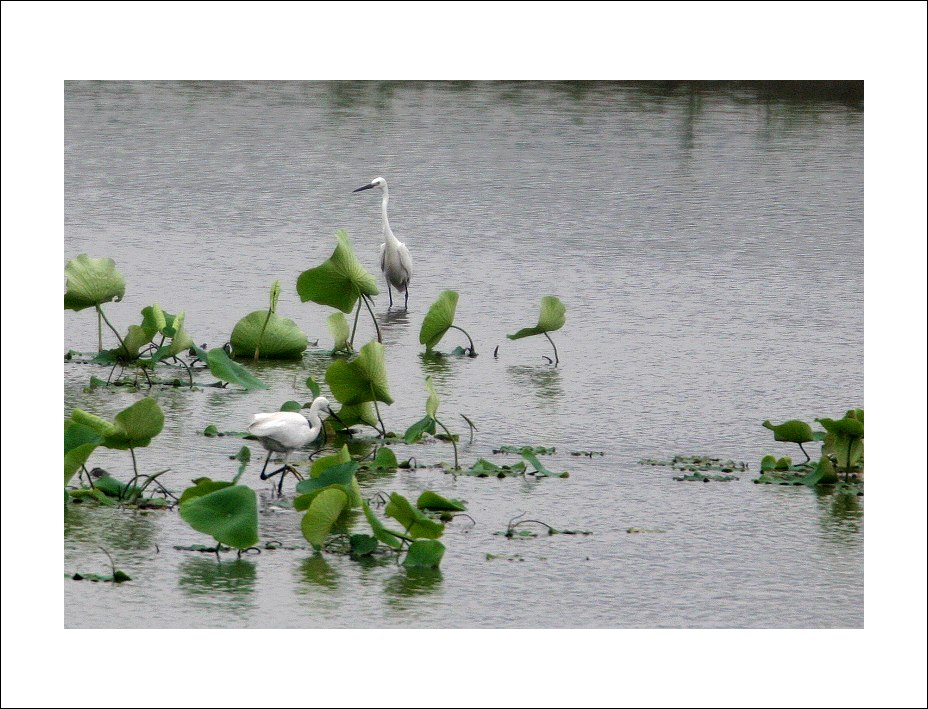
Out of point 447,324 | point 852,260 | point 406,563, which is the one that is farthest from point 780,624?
point 852,260

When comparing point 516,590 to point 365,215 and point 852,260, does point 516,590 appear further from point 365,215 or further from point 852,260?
point 365,215

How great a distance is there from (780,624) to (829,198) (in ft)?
22.8

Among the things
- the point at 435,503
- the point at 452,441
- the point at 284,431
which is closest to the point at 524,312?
the point at 452,441

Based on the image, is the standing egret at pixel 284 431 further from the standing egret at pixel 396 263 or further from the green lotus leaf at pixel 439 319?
the standing egret at pixel 396 263

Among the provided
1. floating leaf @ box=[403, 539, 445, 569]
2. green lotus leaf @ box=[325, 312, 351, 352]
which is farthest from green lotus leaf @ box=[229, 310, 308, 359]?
floating leaf @ box=[403, 539, 445, 569]

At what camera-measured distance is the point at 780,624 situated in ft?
15.5

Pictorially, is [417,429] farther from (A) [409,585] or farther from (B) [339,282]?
(B) [339,282]

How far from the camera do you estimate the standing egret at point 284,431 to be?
18.1 feet

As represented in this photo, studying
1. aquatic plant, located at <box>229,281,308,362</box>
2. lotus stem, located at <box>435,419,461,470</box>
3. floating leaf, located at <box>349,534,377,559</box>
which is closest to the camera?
floating leaf, located at <box>349,534,377,559</box>

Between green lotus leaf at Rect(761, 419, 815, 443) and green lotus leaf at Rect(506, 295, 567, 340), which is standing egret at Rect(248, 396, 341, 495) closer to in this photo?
green lotus leaf at Rect(761, 419, 815, 443)

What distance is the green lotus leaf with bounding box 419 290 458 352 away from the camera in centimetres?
717

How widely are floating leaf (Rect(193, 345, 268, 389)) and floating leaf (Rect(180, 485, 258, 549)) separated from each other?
1466 mm

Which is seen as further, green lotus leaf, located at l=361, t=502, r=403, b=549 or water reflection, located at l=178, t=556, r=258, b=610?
green lotus leaf, located at l=361, t=502, r=403, b=549

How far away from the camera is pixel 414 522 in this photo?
501cm
